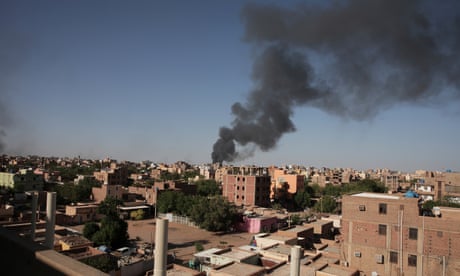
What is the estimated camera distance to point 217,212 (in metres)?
26.2

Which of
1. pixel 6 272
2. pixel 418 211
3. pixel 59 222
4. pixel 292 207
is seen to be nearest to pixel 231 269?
pixel 418 211

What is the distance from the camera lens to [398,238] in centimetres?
1420

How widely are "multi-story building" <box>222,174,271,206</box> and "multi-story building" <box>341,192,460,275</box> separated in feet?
76.1

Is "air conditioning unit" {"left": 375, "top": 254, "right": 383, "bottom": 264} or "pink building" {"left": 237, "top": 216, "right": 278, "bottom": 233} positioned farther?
"pink building" {"left": 237, "top": 216, "right": 278, "bottom": 233}

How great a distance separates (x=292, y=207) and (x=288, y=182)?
4.50 metres

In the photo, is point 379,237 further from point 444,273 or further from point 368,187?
point 368,187

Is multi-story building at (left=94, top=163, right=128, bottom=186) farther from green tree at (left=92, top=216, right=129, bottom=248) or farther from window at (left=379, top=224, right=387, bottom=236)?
window at (left=379, top=224, right=387, bottom=236)

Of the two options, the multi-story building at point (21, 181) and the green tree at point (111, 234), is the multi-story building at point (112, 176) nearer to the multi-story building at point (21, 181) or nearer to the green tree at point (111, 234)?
the multi-story building at point (21, 181)

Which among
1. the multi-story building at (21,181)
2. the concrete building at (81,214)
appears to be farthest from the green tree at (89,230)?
the multi-story building at (21,181)

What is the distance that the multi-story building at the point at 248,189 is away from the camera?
38844mm

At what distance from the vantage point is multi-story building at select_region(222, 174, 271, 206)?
3884 cm

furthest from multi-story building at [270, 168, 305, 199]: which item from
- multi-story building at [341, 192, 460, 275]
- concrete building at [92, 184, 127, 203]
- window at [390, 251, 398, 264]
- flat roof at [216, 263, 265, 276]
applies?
flat roof at [216, 263, 265, 276]

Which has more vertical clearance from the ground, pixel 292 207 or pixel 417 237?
pixel 417 237

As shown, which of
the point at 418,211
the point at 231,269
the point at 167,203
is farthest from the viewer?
the point at 167,203
